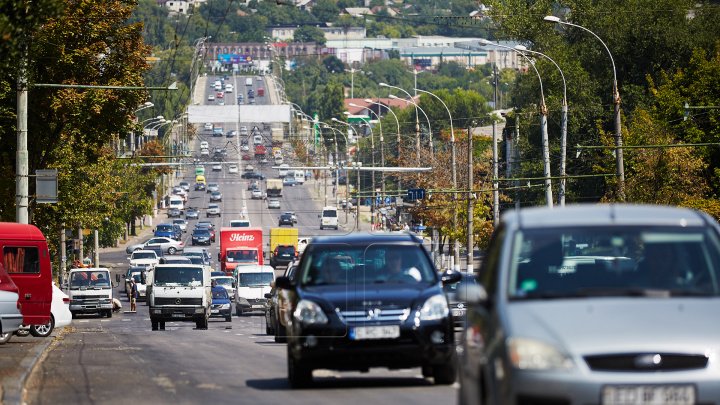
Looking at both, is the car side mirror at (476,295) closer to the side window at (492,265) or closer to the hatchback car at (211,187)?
the side window at (492,265)

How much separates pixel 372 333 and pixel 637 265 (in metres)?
5.60

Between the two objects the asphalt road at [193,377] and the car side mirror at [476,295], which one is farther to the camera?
the asphalt road at [193,377]

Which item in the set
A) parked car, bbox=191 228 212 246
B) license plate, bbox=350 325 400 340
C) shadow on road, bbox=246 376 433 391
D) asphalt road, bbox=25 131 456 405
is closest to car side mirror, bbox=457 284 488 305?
asphalt road, bbox=25 131 456 405

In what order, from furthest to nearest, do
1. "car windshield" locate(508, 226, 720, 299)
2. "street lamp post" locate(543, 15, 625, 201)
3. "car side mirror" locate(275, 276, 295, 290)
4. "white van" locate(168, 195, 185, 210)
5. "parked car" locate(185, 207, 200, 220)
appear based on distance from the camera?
"white van" locate(168, 195, 185, 210), "parked car" locate(185, 207, 200, 220), "street lamp post" locate(543, 15, 625, 201), "car side mirror" locate(275, 276, 295, 290), "car windshield" locate(508, 226, 720, 299)

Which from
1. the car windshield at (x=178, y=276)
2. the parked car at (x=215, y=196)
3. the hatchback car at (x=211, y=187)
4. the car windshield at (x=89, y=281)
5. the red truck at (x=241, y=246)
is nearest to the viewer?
the car windshield at (x=178, y=276)

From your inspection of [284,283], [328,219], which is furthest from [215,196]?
[284,283]

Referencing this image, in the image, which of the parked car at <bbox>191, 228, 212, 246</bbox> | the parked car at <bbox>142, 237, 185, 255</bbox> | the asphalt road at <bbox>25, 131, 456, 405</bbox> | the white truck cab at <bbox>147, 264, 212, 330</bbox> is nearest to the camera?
the asphalt road at <bbox>25, 131, 456, 405</bbox>

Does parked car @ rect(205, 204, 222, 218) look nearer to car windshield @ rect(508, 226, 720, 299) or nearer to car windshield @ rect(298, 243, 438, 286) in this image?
car windshield @ rect(298, 243, 438, 286)

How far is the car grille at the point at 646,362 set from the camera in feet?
30.3

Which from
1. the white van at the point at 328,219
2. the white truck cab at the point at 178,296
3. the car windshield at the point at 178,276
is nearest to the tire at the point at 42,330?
the white truck cab at the point at 178,296

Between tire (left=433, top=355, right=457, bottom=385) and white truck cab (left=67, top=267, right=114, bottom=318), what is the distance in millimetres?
42428

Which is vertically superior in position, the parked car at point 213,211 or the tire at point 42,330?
the tire at point 42,330

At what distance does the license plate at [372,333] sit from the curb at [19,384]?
11.5 feet

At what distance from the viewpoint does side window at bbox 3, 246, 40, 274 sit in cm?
3538
